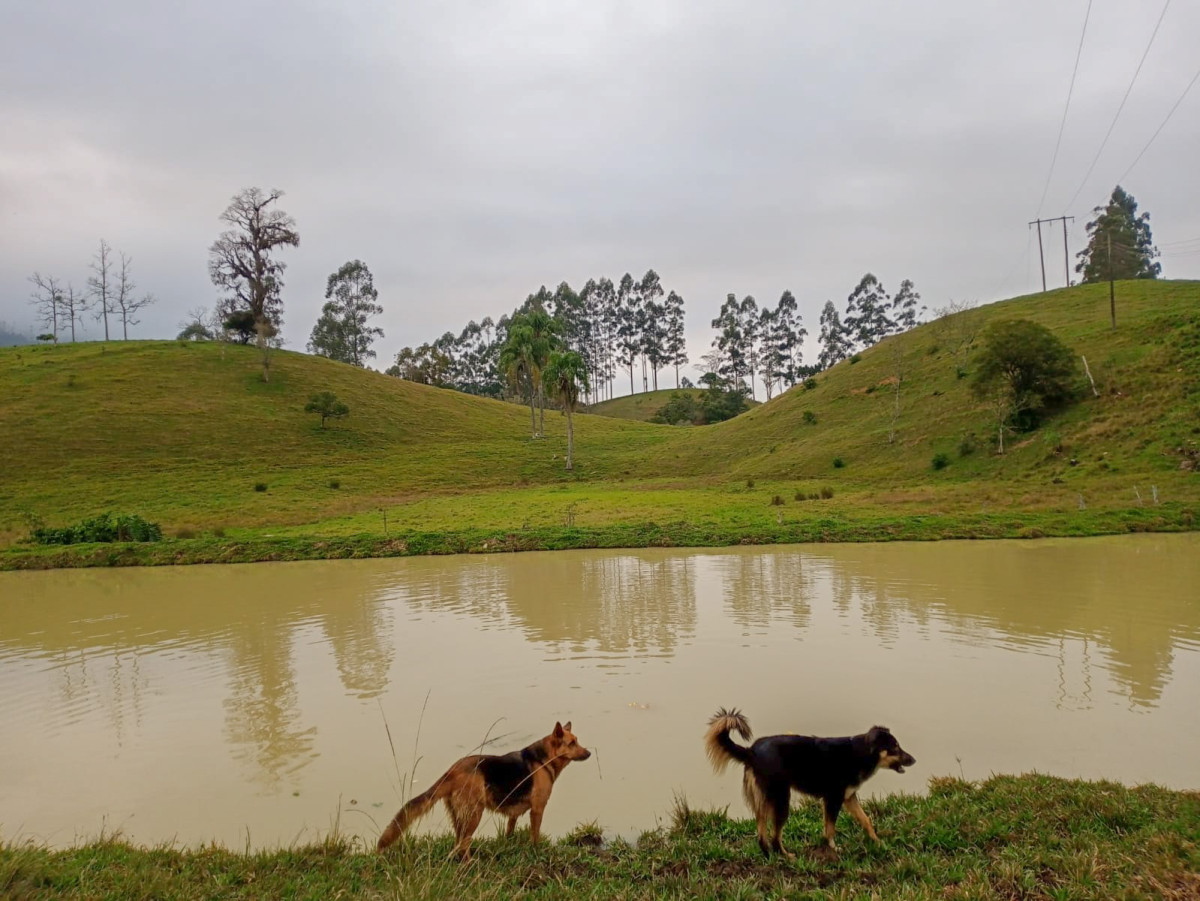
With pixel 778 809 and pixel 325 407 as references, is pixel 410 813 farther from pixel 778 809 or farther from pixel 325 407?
pixel 325 407

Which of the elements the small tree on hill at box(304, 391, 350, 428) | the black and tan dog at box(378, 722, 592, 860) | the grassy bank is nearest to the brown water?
the grassy bank

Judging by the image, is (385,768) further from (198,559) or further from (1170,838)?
(198,559)

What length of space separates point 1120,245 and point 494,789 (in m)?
102

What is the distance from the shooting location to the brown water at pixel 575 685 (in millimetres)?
5734

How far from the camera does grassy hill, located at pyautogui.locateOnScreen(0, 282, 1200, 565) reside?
25.7 metres

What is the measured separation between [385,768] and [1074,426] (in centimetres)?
3870

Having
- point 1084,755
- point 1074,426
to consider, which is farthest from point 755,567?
point 1074,426

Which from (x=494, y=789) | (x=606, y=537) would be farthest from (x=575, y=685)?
(x=606, y=537)

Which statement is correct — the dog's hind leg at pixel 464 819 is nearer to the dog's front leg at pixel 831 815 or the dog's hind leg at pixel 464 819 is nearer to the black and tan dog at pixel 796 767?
the black and tan dog at pixel 796 767

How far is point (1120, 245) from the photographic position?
79188mm

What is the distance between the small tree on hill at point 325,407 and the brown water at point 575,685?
4375 centimetres

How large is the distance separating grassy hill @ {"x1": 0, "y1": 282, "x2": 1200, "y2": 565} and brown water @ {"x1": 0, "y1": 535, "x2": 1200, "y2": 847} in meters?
8.72

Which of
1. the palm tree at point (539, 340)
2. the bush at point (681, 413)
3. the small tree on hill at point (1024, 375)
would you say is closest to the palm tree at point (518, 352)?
the palm tree at point (539, 340)

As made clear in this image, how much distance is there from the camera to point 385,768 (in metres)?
6.24
